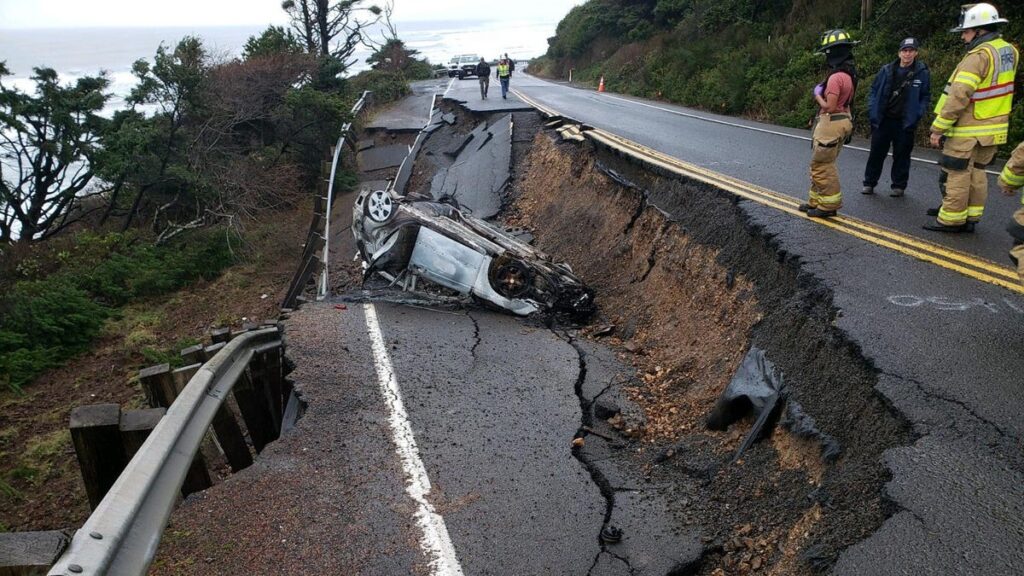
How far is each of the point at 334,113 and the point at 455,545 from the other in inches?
790

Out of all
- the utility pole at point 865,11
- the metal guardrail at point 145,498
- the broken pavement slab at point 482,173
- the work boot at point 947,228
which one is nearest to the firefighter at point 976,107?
the work boot at point 947,228

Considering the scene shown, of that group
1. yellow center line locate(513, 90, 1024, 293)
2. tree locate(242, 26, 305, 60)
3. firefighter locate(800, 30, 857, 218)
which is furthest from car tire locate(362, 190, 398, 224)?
tree locate(242, 26, 305, 60)

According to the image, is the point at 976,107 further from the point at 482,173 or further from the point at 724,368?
the point at 482,173

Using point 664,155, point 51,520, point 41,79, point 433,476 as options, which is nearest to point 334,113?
point 41,79

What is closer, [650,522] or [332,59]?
[650,522]

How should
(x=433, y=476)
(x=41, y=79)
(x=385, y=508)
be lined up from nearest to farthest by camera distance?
(x=385, y=508) → (x=433, y=476) → (x=41, y=79)

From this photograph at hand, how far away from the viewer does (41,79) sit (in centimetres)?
1902

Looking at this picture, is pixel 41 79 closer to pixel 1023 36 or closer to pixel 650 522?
pixel 650 522

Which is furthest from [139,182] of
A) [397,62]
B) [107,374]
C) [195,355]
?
[397,62]

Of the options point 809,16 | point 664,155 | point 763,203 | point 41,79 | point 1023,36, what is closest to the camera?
point 763,203

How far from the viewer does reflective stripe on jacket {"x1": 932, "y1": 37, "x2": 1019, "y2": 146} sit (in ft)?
19.3

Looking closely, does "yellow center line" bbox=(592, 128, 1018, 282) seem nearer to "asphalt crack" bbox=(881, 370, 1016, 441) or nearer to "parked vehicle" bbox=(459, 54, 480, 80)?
"asphalt crack" bbox=(881, 370, 1016, 441)

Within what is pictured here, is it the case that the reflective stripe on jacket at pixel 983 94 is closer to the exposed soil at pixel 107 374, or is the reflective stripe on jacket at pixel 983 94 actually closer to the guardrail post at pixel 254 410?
the guardrail post at pixel 254 410

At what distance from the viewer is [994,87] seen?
5902 millimetres
